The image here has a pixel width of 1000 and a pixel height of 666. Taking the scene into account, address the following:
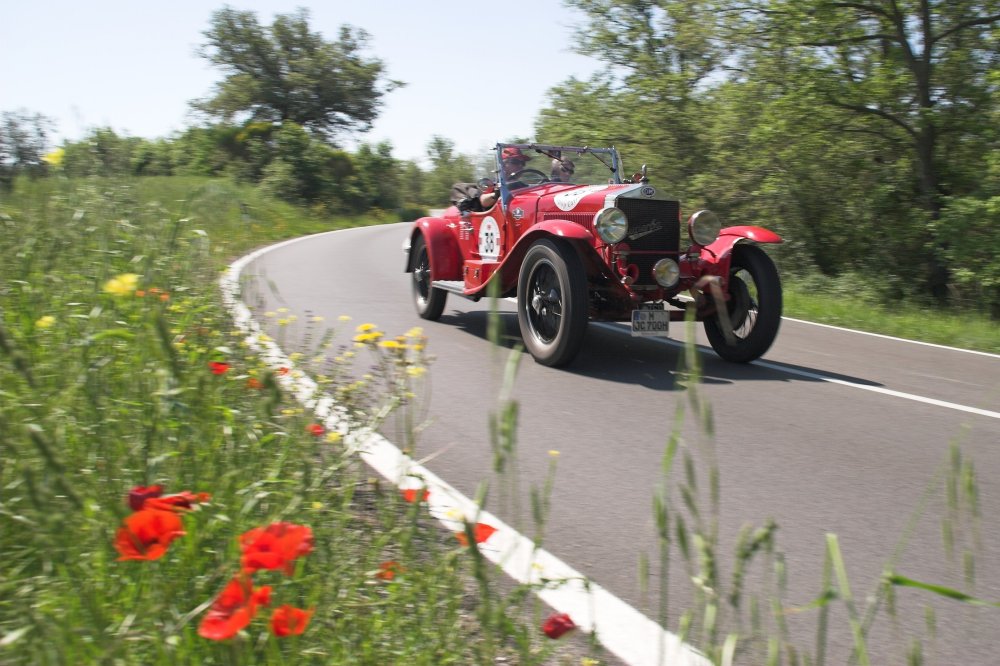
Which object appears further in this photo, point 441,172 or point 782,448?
point 441,172

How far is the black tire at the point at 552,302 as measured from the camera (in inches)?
260

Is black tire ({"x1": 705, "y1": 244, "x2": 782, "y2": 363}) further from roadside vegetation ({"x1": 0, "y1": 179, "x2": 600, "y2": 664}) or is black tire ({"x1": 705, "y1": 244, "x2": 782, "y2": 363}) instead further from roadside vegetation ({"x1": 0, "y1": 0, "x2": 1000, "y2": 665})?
roadside vegetation ({"x1": 0, "y1": 179, "x2": 600, "y2": 664})

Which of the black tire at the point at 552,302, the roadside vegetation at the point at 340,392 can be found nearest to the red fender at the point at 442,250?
the roadside vegetation at the point at 340,392

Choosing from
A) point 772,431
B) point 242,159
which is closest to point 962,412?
point 772,431

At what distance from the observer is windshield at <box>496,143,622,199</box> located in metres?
8.54

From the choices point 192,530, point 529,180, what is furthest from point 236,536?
point 529,180

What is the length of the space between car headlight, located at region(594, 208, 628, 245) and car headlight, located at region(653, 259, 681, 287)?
1.29 ft

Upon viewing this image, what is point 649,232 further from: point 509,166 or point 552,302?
point 509,166

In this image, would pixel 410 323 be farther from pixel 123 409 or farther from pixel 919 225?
pixel 919 225

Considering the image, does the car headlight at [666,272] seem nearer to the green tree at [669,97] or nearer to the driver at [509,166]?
the driver at [509,166]

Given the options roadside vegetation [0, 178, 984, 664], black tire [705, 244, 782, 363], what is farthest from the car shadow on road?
roadside vegetation [0, 178, 984, 664]

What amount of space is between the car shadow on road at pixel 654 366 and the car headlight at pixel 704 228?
99cm

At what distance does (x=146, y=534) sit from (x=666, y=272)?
19.1 ft

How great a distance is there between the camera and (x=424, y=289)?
9.83m
